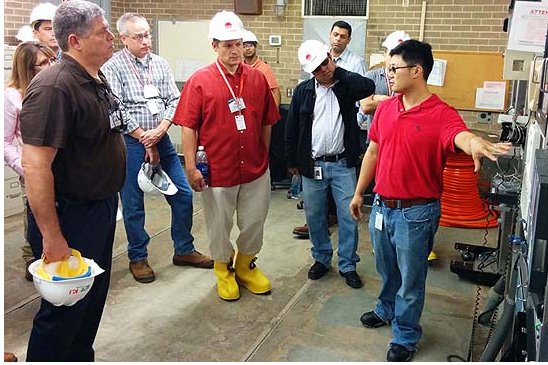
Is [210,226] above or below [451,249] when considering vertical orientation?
above

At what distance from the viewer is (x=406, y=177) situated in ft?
8.13

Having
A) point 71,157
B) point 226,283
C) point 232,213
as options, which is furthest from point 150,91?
point 71,157

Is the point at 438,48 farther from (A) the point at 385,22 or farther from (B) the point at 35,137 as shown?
(B) the point at 35,137

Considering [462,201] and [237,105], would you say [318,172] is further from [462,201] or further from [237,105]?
[462,201]

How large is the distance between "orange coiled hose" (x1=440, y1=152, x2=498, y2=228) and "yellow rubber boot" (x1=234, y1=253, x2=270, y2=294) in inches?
87.2

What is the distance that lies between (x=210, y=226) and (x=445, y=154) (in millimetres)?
1493

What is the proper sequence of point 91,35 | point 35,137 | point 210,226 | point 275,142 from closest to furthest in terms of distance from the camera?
point 35,137, point 91,35, point 210,226, point 275,142

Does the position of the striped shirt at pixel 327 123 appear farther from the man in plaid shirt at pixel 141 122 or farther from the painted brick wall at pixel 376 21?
the painted brick wall at pixel 376 21

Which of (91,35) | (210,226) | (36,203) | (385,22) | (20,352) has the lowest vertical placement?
(20,352)

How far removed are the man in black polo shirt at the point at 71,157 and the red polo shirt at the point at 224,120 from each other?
0.83m

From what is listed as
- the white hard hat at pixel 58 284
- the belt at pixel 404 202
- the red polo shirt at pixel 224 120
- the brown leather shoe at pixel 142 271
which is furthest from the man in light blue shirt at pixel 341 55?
the white hard hat at pixel 58 284

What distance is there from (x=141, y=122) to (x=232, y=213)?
0.90 metres

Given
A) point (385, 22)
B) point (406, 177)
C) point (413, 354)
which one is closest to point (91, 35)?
point (406, 177)

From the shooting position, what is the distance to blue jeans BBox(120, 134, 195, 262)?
11.6 feet
